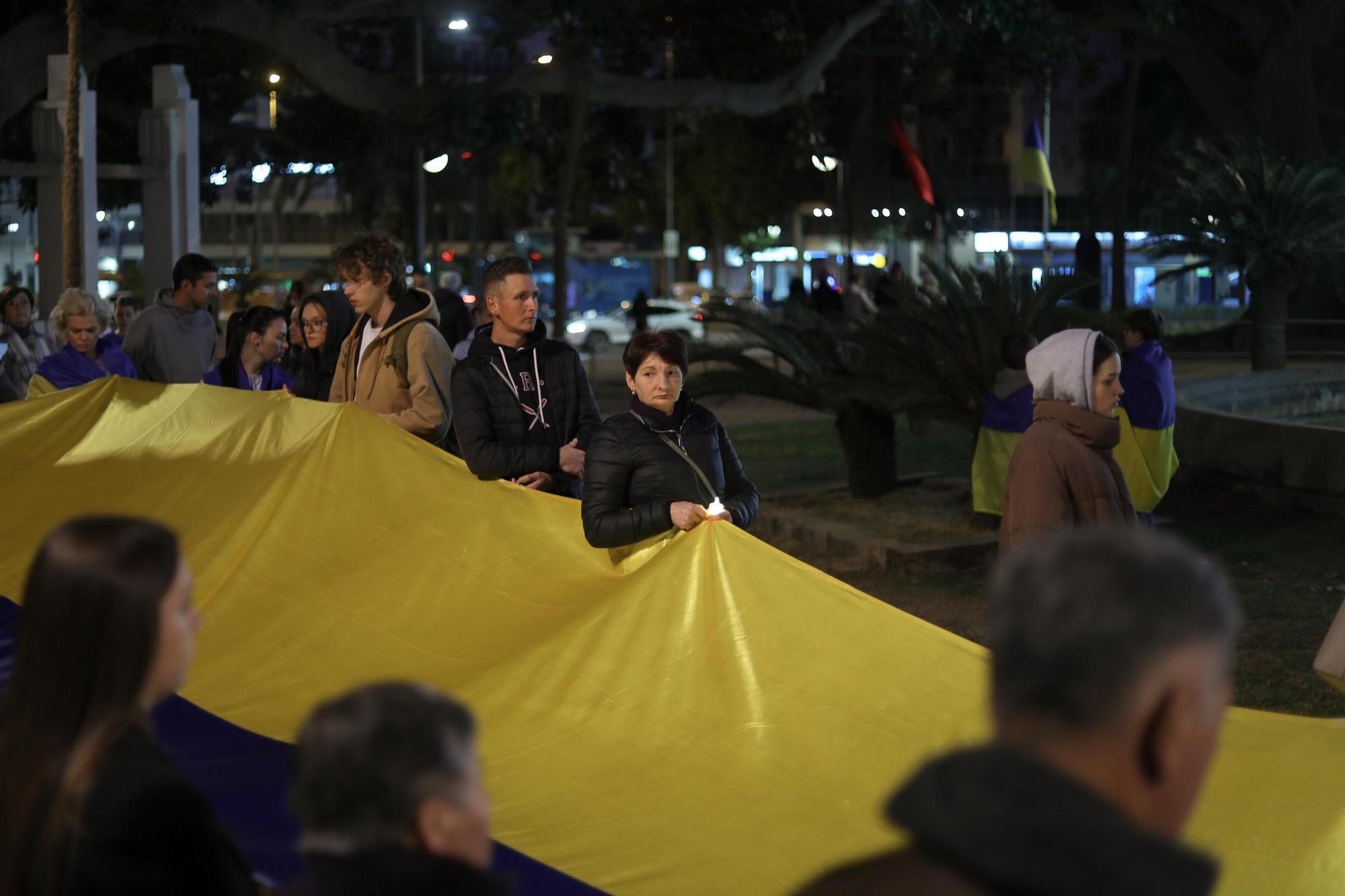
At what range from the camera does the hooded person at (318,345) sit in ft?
30.4

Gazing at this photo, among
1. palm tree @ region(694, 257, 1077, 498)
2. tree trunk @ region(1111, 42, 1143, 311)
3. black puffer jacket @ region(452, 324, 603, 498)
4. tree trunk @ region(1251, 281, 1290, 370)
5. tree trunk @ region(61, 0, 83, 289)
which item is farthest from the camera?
tree trunk @ region(1111, 42, 1143, 311)

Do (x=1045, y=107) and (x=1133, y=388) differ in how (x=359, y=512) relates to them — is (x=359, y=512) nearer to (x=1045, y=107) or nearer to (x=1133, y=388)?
(x=1133, y=388)

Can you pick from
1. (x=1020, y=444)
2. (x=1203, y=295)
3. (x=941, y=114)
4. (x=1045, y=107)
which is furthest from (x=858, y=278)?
(x=1203, y=295)

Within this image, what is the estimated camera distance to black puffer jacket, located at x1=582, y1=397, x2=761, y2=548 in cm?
571

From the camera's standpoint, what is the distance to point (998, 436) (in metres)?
11.5

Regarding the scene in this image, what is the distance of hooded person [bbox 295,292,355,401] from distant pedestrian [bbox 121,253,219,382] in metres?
0.98

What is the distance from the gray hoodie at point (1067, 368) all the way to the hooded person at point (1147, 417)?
556 centimetres

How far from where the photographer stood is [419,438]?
7.37 metres

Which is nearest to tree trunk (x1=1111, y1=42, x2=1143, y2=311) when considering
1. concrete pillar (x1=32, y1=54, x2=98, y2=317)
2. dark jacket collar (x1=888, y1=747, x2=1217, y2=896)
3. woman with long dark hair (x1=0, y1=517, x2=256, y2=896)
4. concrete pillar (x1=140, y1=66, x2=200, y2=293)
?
concrete pillar (x1=140, y1=66, x2=200, y2=293)

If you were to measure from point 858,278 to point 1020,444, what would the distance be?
76.0 ft

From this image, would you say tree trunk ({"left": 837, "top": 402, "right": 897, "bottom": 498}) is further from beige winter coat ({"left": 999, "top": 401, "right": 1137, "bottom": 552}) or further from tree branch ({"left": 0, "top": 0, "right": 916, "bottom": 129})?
tree branch ({"left": 0, "top": 0, "right": 916, "bottom": 129})

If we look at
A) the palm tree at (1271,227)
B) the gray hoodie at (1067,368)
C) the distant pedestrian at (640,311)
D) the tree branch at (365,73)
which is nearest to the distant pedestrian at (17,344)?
the gray hoodie at (1067,368)

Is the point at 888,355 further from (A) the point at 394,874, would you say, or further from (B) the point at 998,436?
(A) the point at 394,874

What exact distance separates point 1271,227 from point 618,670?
58.8 ft
